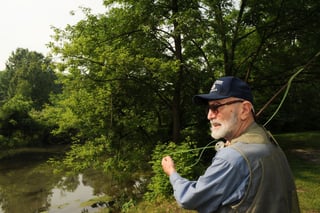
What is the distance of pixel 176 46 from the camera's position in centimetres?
1302

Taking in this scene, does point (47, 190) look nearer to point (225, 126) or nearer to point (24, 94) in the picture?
point (225, 126)

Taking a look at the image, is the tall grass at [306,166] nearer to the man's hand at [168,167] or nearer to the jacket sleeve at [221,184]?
the man's hand at [168,167]

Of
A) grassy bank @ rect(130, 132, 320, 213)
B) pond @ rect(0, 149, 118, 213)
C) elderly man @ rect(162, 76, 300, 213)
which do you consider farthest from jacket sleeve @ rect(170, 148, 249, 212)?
pond @ rect(0, 149, 118, 213)

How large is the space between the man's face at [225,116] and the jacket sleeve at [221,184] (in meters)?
0.33

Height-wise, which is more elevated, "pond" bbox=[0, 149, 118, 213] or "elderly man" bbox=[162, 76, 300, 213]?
"elderly man" bbox=[162, 76, 300, 213]

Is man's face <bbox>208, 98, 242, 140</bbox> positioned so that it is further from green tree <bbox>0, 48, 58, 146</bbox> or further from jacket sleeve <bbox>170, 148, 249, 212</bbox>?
green tree <bbox>0, 48, 58, 146</bbox>

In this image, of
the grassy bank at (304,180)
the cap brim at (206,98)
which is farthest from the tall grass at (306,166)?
the cap brim at (206,98)

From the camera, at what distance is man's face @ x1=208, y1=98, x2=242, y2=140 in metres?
2.42

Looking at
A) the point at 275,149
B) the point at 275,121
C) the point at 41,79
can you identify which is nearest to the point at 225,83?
the point at 275,149

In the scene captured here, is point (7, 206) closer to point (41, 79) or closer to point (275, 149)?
point (275, 149)

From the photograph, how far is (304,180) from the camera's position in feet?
34.9

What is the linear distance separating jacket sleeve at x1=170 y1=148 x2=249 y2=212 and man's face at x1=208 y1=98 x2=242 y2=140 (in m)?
0.33

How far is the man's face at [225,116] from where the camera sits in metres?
2.42

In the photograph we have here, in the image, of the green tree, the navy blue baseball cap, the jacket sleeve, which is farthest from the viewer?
the green tree
